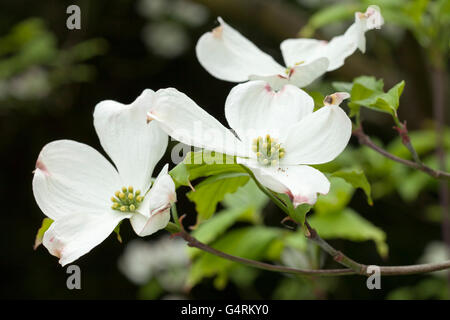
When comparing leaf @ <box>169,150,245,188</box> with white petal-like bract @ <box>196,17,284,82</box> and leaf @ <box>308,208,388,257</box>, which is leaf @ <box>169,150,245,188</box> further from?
leaf @ <box>308,208,388,257</box>

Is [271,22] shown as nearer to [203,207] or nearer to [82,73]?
[82,73]

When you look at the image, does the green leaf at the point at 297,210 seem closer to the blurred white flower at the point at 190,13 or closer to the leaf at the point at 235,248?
the leaf at the point at 235,248

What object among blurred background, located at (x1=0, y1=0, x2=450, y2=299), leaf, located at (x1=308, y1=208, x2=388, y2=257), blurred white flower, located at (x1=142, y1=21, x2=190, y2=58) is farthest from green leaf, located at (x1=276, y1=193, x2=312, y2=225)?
blurred white flower, located at (x1=142, y1=21, x2=190, y2=58)

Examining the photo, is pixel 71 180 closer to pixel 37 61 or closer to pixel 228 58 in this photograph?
pixel 228 58

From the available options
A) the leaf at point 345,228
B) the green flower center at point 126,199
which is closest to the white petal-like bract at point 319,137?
the green flower center at point 126,199

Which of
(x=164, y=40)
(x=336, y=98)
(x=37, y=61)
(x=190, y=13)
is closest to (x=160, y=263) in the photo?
(x=37, y=61)
